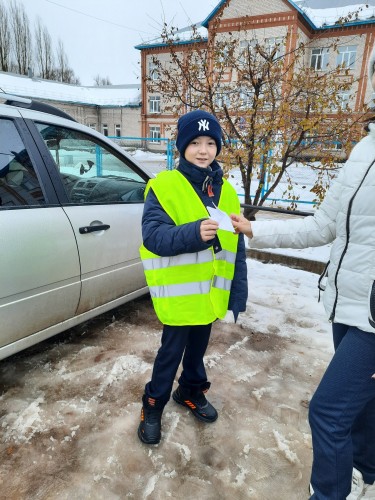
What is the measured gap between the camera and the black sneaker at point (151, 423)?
1.91 metres

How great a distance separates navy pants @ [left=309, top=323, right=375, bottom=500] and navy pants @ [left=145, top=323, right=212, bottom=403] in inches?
27.4

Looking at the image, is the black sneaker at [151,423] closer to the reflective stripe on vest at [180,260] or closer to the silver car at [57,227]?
the reflective stripe on vest at [180,260]

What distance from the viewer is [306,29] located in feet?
71.1

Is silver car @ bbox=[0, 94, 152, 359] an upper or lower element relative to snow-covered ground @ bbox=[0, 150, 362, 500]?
upper

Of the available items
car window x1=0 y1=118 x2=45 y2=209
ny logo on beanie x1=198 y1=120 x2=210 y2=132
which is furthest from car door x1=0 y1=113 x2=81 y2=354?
ny logo on beanie x1=198 y1=120 x2=210 y2=132

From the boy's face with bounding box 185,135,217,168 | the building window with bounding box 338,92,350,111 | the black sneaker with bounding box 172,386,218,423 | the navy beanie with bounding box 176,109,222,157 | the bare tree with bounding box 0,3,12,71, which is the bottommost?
the black sneaker with bounding box 172,386,218,423

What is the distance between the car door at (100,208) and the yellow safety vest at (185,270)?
869mm

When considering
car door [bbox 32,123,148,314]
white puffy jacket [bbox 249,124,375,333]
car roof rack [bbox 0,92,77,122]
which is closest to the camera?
white puffy jacket [bbox 249,124,375,333]

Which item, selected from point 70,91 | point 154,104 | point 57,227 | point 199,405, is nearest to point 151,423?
point 199,405

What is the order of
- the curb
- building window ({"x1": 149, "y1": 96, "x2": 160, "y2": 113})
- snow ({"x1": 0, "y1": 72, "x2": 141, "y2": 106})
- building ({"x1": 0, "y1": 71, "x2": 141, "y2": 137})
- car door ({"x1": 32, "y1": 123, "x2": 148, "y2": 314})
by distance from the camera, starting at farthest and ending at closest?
building ({"x1": 0, "y1": 71, "x2": 141, "y2": 137}), building window ({"x1": 149, "y1": 96, "x2": 160, "y2": 113}), snow ({"x1": 0, "y1": 72, "x2": 141, "y2": 106}), the curb, car door ({"x1": 32, "y1": 123, "x2": 148, "y2": 314})

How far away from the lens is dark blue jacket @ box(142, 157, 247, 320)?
153 centimetres

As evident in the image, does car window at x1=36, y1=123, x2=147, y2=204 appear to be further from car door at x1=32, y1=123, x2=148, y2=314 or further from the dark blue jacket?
the dark blue jacket

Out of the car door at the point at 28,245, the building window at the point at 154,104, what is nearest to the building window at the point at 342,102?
the car door at the point at 28,245

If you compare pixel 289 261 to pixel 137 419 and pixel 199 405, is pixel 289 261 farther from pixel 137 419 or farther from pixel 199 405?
pixel 137 419
